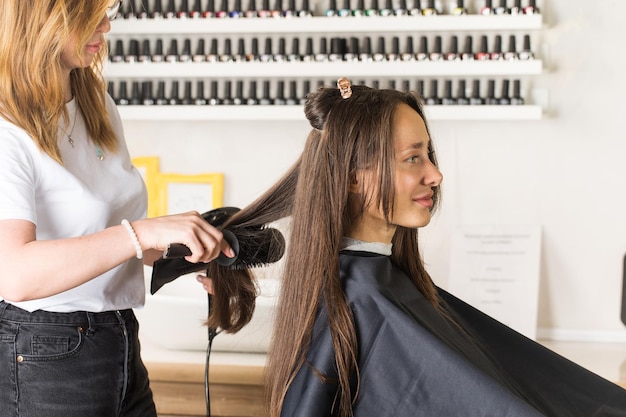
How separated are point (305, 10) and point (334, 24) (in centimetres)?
16

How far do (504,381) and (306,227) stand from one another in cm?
56

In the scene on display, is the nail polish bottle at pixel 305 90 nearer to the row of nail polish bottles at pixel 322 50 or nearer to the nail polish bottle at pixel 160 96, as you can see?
the row of nail polish bottles at pixel 322 50

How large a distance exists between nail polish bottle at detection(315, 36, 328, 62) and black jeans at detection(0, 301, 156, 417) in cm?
162

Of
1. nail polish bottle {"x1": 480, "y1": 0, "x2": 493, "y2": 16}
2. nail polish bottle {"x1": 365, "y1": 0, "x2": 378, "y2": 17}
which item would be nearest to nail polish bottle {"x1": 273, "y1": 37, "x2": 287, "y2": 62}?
nail polish bottle {"x1": 365, "y1": 0, "x2": 378, "y2": 17}

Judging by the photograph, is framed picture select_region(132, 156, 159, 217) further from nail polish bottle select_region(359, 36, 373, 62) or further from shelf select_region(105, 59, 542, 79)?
nail polish bottle select_region(359, 36, 373, 62)

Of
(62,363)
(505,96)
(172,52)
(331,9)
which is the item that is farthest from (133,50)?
(62,363)

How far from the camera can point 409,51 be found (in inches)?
118

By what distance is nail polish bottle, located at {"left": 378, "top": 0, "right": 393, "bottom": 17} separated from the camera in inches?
117

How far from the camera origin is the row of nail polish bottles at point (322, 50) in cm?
297

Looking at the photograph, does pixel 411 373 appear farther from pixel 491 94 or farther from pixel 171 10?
pixel 171 10

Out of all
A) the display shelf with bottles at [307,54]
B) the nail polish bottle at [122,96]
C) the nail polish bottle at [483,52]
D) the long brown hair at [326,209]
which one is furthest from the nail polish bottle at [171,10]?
the long brown hair at [326,209]

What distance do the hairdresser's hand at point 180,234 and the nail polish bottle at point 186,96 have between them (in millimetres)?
Result: 1725

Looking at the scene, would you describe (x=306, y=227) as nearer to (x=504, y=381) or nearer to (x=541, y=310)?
(x=504, y=381)

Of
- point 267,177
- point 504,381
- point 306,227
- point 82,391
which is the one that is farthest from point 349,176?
point 267,177
